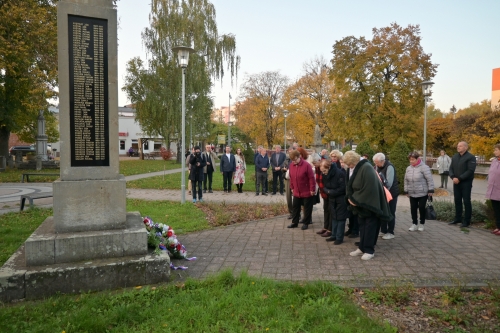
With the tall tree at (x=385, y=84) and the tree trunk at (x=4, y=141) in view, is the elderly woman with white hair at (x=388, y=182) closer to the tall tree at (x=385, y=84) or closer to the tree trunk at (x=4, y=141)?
the tall tree at (x=385, y=84)

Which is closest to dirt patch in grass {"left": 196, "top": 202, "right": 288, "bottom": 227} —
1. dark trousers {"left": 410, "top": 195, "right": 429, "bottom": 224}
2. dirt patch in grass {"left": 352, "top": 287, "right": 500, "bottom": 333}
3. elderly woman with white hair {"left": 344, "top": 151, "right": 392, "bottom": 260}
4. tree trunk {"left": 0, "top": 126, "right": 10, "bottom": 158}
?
dark trousers {"left": 410, "top": 195, "right": 429, "bottom": 224}

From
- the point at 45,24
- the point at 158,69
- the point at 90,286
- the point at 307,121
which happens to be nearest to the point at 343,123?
the point at 307,121

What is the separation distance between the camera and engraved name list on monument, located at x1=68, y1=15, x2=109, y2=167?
501 centimetres

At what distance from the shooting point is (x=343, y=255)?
6129mm

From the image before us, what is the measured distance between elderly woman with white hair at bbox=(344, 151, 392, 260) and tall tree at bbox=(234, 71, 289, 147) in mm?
37103

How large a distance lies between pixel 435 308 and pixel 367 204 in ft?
6.67

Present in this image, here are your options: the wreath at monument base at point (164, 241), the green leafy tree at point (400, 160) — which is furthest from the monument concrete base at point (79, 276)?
the green leafy tree at point (400, 160)

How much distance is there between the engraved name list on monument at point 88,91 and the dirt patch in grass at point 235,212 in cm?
410

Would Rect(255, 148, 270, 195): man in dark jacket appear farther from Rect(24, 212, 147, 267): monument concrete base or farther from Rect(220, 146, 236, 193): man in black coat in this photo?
Rect(24, 212, 147, 267): monument concrete base

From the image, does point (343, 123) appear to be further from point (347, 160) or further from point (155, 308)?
point (155, 308)

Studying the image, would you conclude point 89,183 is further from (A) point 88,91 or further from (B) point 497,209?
(B) point 497,209

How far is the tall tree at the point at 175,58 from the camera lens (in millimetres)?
29625

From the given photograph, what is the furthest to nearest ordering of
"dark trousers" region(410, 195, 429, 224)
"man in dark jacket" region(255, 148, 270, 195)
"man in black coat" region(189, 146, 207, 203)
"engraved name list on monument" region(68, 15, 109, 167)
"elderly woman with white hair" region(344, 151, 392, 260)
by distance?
"man in dark jacket" region(255, 148, 270, 195), "man in black coat" region(189, 146, 207, 203), "dark trousers" region(410, 195, 429, 224), "elderly woman with white hair" region(344, 151, 392, 260), "engraved name list on monument" region(68, 15, 109, 167)

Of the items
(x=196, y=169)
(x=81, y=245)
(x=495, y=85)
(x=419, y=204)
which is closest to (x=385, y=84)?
(x=196, y=169)
